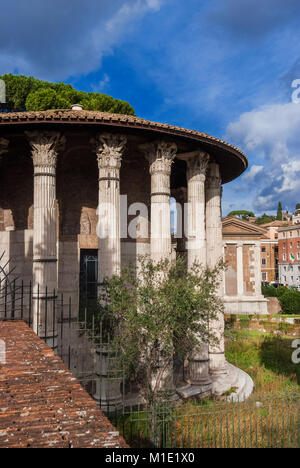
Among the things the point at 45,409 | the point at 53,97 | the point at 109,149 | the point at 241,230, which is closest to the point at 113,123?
the point at 109,149

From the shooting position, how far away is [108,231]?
1038cm

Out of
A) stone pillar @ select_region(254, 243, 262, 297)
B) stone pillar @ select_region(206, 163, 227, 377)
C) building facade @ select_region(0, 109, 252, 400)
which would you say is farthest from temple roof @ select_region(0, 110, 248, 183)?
stone pillar @ select_region(254, 243, 262, 297)

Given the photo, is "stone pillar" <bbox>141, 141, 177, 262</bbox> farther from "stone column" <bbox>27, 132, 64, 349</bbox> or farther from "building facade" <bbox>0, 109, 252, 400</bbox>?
"stone column" <bbox>27, 132, 64, 349</bbox>

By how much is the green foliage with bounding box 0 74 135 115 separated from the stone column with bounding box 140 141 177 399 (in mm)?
16548

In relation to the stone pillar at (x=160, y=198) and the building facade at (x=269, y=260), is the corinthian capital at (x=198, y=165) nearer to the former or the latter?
the stone pillar at (x=160, y=198)

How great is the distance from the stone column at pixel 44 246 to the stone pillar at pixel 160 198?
2.77m

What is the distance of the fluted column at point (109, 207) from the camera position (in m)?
10.3

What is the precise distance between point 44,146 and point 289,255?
51.6 metres

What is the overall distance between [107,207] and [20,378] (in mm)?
5644
